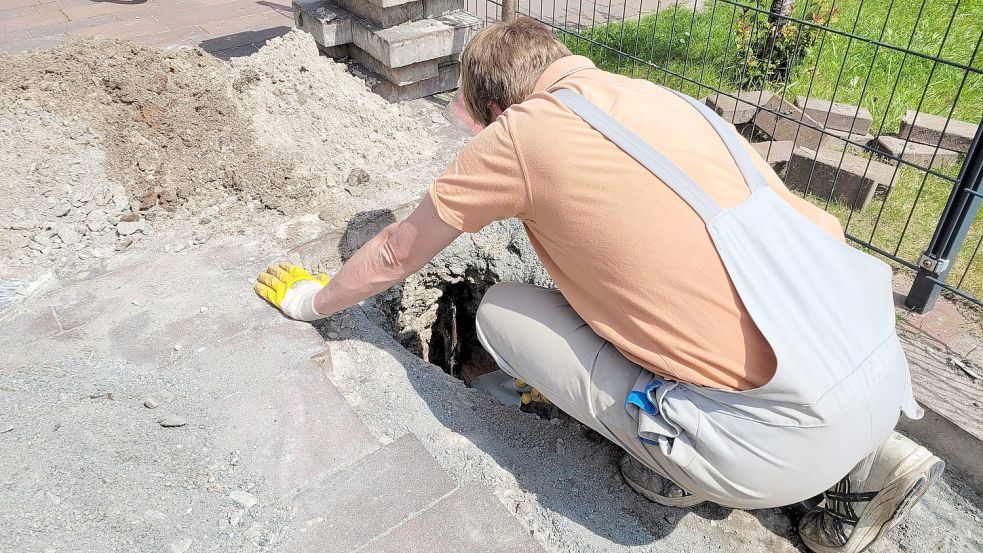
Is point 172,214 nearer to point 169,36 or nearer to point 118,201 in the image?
point 118,201

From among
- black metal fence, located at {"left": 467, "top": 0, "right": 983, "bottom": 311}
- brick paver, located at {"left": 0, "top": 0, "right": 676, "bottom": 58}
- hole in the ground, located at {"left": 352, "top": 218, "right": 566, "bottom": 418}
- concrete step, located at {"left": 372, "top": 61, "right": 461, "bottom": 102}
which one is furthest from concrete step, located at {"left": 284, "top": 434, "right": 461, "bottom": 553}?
brick paver, located at {"left": 0, "top": 0, "right": 676, "bottom": 58}

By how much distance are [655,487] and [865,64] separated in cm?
490

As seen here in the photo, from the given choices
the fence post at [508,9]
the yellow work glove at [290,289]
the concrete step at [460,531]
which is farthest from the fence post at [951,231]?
the fence post at [508,9]

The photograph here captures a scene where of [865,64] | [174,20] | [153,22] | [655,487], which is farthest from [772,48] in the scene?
[153,22]

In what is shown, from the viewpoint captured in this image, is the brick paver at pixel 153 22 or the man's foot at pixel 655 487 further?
the brick paver at pixel 153 22

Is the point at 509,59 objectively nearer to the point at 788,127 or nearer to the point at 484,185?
the point at 484,185

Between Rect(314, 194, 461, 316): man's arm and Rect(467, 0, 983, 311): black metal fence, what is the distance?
1986mm

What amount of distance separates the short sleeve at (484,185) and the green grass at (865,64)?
2.79 metres

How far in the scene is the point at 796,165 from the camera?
4.11 metres

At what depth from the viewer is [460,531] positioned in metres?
1.83

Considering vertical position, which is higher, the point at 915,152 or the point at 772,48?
the point at 772,48

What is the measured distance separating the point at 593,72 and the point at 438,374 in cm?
132

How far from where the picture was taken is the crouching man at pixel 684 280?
161 centimetres

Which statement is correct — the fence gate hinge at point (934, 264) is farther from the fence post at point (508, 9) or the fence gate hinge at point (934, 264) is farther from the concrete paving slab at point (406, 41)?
the concrete paving slab at point (406, 41)
